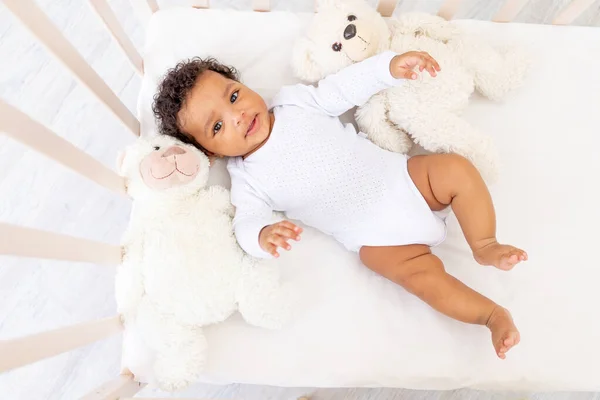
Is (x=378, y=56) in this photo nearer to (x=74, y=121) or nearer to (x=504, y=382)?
(x=504, y=382)

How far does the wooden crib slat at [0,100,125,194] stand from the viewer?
1.88ft

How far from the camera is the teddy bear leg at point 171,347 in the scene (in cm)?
81

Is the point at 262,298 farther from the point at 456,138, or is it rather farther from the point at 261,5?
the point at 261,5

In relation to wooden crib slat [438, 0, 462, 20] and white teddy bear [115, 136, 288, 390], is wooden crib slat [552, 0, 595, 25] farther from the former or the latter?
white teddy bear [115, 136, 288, 390]

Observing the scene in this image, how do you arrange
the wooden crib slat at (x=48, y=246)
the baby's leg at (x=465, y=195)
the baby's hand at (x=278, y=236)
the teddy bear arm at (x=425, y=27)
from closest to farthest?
the wooden crib slat at (x=48, y=246)
the baby's hand at (x=278, y=236)
the baby's leg at (x=465, y=195)
the teddy bear arm at (x=425, y=27)

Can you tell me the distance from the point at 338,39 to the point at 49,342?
0.64 m

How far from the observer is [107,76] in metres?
1.35

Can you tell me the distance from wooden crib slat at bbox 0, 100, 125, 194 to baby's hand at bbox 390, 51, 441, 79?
1.59 feet

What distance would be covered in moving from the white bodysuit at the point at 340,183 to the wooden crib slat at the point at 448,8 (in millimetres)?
218

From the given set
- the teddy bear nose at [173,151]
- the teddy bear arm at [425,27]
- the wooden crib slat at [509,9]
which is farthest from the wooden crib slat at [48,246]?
the wooden crib slat at [509,9]

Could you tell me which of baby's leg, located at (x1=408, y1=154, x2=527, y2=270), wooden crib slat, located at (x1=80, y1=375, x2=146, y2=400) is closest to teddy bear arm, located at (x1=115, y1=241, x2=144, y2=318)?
wooden crib slat, located at (x1=80, y1=375, x2=146, y2=400)

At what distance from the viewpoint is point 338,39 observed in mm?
895

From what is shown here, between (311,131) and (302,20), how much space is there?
10.1 inches

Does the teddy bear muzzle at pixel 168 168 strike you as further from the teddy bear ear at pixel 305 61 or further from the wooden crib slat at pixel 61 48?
the teddy bear ear at pixel 305 61
